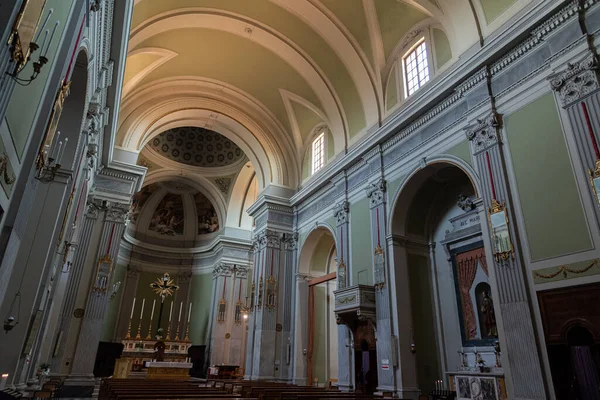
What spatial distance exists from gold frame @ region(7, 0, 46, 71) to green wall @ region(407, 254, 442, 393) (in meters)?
8.78

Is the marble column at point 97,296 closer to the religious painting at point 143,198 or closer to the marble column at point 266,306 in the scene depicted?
the marble column at point 266,306

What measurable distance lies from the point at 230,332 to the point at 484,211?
1448 centimetres

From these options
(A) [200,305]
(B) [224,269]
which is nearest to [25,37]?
(B) [224,269]

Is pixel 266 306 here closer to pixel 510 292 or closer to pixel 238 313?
pixel 238 313

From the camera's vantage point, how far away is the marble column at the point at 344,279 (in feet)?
35.6

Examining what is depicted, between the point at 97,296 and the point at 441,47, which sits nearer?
the point at 441,47

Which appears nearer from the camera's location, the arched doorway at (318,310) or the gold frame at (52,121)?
the gold frame at (52,121)

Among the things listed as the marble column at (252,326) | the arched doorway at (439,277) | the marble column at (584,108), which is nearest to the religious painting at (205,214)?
the marble column at (252,326)

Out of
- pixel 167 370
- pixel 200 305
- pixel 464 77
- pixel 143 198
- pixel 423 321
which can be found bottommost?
pixel 167 370

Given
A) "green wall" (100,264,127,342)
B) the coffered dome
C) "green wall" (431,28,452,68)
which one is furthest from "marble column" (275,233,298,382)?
"green wall" (100,264,127,342)

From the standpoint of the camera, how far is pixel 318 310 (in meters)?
14.0

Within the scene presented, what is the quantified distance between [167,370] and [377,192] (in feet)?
34.7

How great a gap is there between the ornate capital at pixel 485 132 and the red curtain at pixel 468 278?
8.25 ft

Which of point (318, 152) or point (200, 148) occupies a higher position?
point (200, 148)
